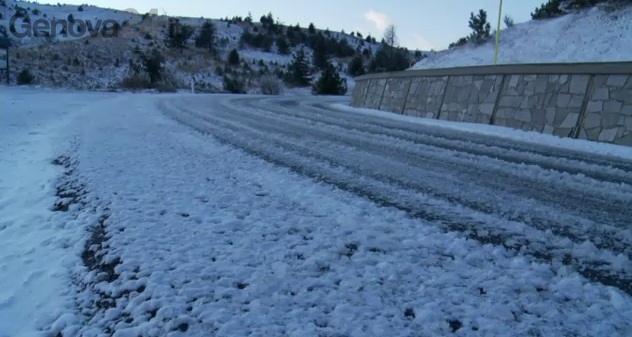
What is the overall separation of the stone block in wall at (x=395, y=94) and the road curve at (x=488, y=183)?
6023mm

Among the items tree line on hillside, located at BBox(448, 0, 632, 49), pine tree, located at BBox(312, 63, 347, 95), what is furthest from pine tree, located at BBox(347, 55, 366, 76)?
tree line on hillside, located at BBox(448, 0, 632, 49)

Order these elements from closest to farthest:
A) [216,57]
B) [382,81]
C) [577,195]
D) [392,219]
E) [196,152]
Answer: [392,219] < [577,195] < [196,152] < [382,81] < [216,57]

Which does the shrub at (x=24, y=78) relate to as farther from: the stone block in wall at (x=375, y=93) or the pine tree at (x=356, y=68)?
the pine tree at (x=356, y=68)

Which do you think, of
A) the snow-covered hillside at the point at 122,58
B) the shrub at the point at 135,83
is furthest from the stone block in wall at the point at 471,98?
the snow-covered hillside at the point at 122,58

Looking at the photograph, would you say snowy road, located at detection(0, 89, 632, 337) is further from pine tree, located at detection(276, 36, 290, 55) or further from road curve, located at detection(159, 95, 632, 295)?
pine tree, located at detection(276, 36, 290, 55)

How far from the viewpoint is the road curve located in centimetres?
295

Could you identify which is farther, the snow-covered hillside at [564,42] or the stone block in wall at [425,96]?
the snow-covered hillside at [564,42]

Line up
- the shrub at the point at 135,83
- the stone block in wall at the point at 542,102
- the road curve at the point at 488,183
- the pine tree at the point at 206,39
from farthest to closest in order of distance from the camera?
the pine tree at the point at 206,39
the shrub at the point at 135,83
the stone block in wall at the point at 542,102
the road curve at the point at 488,183

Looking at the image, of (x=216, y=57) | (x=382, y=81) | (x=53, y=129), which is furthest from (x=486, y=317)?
(x=216, y=57)

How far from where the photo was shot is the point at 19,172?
509cm

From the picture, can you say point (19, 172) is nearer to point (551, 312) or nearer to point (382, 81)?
point (551, 312)

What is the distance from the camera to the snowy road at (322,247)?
6.80 feet

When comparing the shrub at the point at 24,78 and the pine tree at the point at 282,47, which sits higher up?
the pine tree at the point at 282,47

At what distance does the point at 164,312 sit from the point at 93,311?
0.37m
